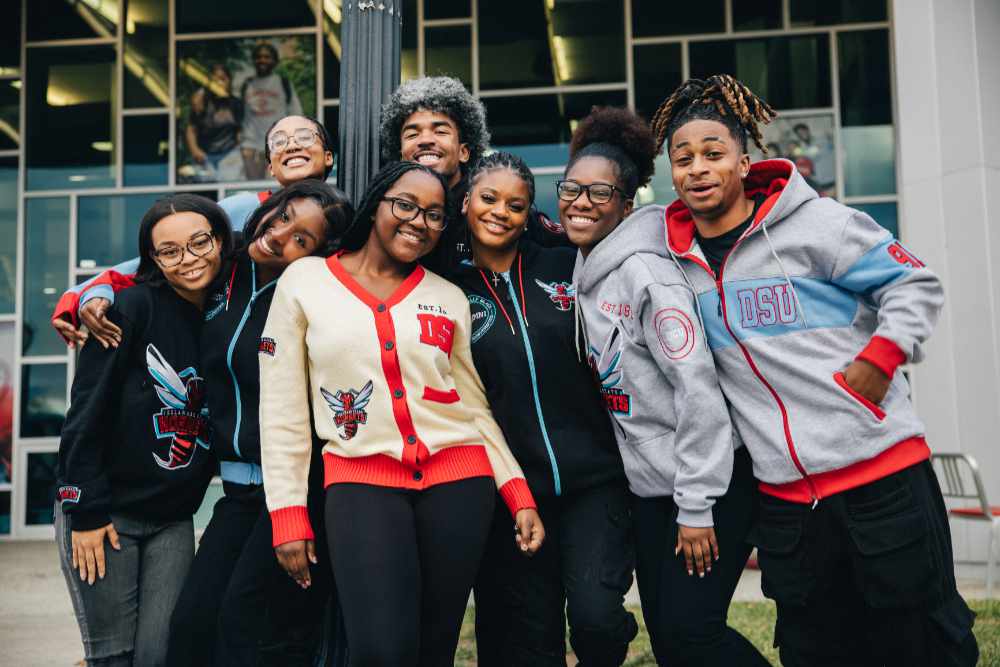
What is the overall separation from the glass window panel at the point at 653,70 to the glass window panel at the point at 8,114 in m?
7.20

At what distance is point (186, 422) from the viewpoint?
3.46 metres

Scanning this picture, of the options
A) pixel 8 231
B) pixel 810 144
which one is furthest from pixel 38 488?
pixel 810 144

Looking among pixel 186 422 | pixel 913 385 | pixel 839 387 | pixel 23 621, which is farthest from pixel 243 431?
pixel 913 385

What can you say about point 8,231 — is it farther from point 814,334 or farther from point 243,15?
point 814,334

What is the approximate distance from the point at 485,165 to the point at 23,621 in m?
5.33

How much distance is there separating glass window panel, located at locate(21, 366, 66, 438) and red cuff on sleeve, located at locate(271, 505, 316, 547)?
8.23 m

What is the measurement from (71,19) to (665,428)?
32.5 ft

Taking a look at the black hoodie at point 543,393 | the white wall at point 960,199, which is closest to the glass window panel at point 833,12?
the white wall at point 960,199

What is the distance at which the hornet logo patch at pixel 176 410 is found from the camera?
340 centimetres

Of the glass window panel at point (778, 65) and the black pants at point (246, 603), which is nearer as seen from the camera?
the black pants at point (246, 603)

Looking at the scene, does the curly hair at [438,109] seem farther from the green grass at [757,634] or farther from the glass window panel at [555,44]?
the glass window panel at [555,44]

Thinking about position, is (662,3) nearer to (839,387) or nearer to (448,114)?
(448,114)

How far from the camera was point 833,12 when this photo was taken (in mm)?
9656

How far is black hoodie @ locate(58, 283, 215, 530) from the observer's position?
327 centimetres
